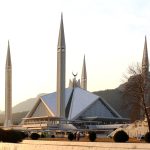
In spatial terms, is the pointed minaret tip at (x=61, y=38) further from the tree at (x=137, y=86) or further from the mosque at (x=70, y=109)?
Result: the tree at (x=137, y=86)

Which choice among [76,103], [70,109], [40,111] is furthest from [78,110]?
[40,111]

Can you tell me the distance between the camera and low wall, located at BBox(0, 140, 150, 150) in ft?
38.9

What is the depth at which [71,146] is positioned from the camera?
47.7ft

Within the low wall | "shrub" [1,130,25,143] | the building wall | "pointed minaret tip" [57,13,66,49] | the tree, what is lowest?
the low wall

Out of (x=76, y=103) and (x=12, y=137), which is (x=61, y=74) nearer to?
(x=76, y=103)

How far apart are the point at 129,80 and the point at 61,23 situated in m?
28.7

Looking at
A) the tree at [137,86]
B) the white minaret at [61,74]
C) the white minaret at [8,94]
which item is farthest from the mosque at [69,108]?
the tree at [137,86]

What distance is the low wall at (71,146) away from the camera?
467 inches

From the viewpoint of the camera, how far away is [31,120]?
6250 centimetres

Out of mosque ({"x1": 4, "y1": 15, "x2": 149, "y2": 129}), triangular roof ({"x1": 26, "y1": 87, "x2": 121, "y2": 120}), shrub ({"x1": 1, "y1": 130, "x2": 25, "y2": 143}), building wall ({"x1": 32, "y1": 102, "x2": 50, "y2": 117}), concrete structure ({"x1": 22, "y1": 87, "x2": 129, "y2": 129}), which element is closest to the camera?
shrub ({"x1": 1, "y1": 130, "x2": 25, "y2": 143})

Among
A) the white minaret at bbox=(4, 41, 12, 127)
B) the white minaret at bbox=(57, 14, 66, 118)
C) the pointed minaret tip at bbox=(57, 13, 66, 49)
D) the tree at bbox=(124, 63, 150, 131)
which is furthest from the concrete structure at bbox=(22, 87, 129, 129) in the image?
the tree at bbox=(124, 63, 150, 131)

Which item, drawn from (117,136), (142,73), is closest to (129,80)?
(142,73)

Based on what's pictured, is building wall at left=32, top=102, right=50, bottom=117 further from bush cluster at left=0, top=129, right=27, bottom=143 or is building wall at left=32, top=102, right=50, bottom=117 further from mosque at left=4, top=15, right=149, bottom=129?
bush cluster at left=0, top=129, right=27, bottom=143

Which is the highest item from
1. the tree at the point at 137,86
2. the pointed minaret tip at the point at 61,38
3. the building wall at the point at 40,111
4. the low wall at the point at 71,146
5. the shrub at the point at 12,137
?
the pointed minaret tip at the point at 61,38
